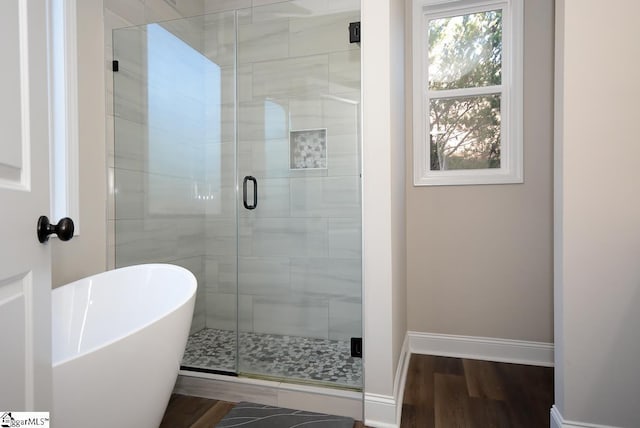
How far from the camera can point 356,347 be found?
1.93 metres

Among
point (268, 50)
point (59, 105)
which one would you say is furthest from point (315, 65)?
point (59, 105)

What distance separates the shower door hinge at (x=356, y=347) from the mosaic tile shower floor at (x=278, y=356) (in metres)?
0.03

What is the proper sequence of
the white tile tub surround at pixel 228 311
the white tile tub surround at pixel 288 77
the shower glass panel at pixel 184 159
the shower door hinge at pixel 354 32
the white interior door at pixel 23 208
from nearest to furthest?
1. the white interior door at pixel 23 208
2. the shower door hinge at pixel 354 32
3. the shower glass panel at pixel 184 159
4. the white tile tub surround at pixel 288 77
5. the white tile tub surround at pixel 228 311

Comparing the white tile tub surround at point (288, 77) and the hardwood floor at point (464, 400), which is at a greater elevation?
the white tile tub surround at point (288, 77)

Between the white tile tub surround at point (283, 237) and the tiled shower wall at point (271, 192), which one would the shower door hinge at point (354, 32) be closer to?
the tiled shower wall at point (271, 192)

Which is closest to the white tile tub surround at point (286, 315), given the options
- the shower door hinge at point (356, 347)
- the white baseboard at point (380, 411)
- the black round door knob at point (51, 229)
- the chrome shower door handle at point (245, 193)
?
the shower door hinge at point (356, 347)

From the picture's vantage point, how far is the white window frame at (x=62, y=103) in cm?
172

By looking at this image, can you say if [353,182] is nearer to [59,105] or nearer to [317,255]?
[317,255]

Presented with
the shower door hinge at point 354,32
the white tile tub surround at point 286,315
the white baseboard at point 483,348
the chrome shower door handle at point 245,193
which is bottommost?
the white baseboard at point 483,348

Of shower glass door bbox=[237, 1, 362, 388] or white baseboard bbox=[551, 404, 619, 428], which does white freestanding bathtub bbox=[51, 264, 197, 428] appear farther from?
white baseboard bbox=[551, 404, 619, 428]

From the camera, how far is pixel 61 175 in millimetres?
1743

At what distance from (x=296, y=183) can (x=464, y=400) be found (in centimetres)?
164

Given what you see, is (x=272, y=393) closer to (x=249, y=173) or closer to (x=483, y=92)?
(x=249, y=173)

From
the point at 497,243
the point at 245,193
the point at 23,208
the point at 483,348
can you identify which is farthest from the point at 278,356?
the point at 23,208
